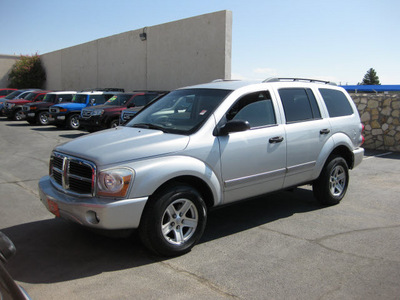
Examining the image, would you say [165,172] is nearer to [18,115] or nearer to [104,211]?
[104,211]

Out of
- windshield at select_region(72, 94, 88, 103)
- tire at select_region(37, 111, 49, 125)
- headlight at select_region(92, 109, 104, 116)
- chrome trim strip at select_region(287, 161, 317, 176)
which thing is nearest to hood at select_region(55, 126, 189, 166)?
chrome trim strip at select_region(287, 161, 317, 176)

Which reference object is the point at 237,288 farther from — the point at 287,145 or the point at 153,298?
the point at 287,145

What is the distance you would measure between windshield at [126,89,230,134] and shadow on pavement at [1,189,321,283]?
1394mm

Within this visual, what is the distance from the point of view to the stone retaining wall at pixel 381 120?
1260 cm

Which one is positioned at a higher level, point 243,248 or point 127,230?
point 127,230

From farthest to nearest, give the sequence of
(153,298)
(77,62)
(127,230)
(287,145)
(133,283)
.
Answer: (77,62) < (287,145) < (127,230) < (133,283) < (153,298)

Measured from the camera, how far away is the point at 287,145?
5.40 meters

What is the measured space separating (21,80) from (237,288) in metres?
40.3

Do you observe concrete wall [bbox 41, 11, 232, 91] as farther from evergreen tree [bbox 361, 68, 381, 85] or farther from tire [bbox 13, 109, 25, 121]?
evergreen tree [bbox 361, 68, 381, 85]

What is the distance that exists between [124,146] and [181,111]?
3.92 feet

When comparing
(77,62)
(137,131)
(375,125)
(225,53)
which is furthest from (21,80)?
(137,131)

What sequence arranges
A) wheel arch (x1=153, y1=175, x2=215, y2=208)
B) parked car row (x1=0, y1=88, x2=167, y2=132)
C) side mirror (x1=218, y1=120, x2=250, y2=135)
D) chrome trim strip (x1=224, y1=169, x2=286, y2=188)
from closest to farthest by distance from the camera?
wheel arch (x1=153, y1=175, x2=215, y2=208) → side mirror (x1=218, y1=120, x2=250, y2=135) → chrome trim strip (x1=224, y1=169, x2=286, y2=188) → parked car row (x1=0, y1=88, x2=167, y2=132)

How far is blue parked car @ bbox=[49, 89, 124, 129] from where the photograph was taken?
685 inches

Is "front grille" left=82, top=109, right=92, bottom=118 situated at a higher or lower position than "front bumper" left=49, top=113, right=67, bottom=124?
higher
